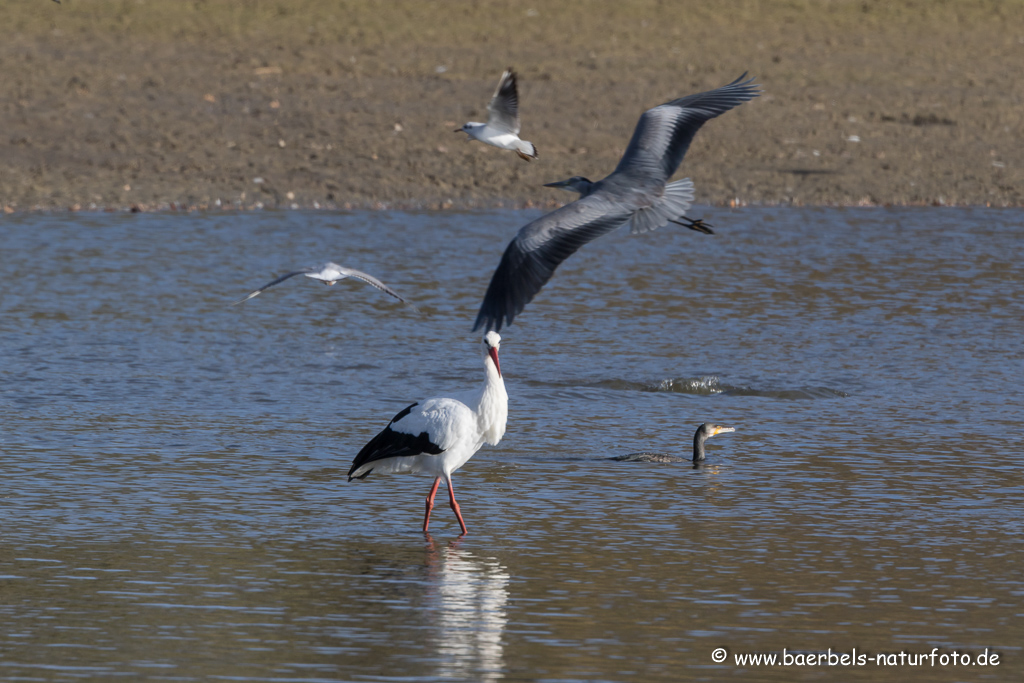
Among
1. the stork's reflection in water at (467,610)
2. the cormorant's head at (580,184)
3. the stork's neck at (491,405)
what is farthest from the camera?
the cormorant's head at (580,184)

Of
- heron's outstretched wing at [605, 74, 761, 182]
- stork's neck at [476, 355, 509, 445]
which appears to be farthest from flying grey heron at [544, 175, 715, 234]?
stork's neck at [476, 355, 509, 445]

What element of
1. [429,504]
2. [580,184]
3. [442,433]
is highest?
[580,184]

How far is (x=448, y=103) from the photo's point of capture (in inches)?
845

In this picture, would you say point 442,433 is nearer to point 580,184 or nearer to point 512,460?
point 512,460

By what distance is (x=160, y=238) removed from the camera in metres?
17.8

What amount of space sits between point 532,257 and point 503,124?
2.52 meters

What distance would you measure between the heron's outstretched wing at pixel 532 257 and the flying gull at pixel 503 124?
5.89 ft

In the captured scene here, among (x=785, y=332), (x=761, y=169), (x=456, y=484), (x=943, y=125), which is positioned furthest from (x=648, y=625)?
(x=943, y=125)

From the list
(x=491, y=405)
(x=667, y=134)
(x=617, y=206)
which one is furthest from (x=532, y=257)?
(x=667, y=134)

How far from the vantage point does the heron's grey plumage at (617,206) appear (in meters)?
7.55

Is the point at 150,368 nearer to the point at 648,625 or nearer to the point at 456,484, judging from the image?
the point at 456,484

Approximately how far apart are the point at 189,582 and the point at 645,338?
23.8 feet

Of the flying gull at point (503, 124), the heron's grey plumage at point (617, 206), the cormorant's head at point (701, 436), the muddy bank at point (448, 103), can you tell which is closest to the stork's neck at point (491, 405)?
the heron's grey plumage at point (617, 206)

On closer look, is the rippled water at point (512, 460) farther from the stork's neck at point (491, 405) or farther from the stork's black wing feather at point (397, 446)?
the stork's neck at point (491, 405)
